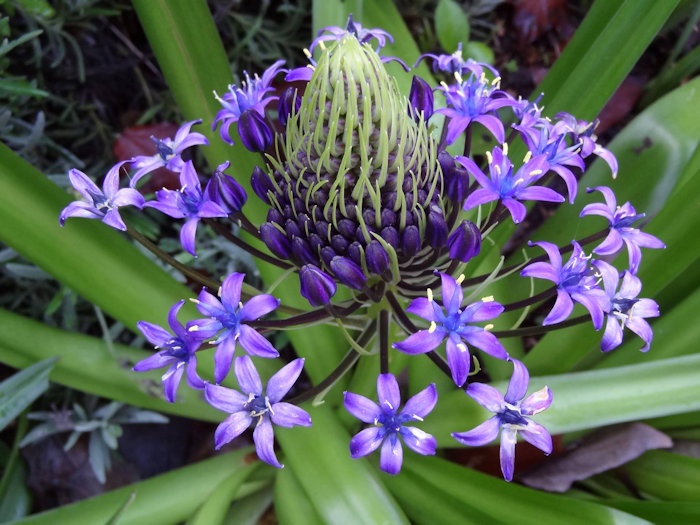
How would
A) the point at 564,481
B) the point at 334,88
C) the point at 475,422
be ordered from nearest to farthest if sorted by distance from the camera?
the point at 334,88 < the point at 475,422 < the point at 564,481

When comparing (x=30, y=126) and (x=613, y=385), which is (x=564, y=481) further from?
(x=30, y=126)

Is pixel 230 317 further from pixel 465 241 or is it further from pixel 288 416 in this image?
pixel 465 241

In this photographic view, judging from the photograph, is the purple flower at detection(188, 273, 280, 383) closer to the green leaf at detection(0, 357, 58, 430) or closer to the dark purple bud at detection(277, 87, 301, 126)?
the dark purple bud at detection(277, 87, 301, 126)

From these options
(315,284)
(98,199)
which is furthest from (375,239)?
(98,199)

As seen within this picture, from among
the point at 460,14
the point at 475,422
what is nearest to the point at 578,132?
the point at 475,422

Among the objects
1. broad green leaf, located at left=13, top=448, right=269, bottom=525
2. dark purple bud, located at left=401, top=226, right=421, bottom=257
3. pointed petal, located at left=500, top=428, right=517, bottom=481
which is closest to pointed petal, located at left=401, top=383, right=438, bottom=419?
pointed petal, located at left=500, top=428, right=517, bottom=481

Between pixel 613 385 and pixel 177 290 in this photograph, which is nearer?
pixel 613 385
